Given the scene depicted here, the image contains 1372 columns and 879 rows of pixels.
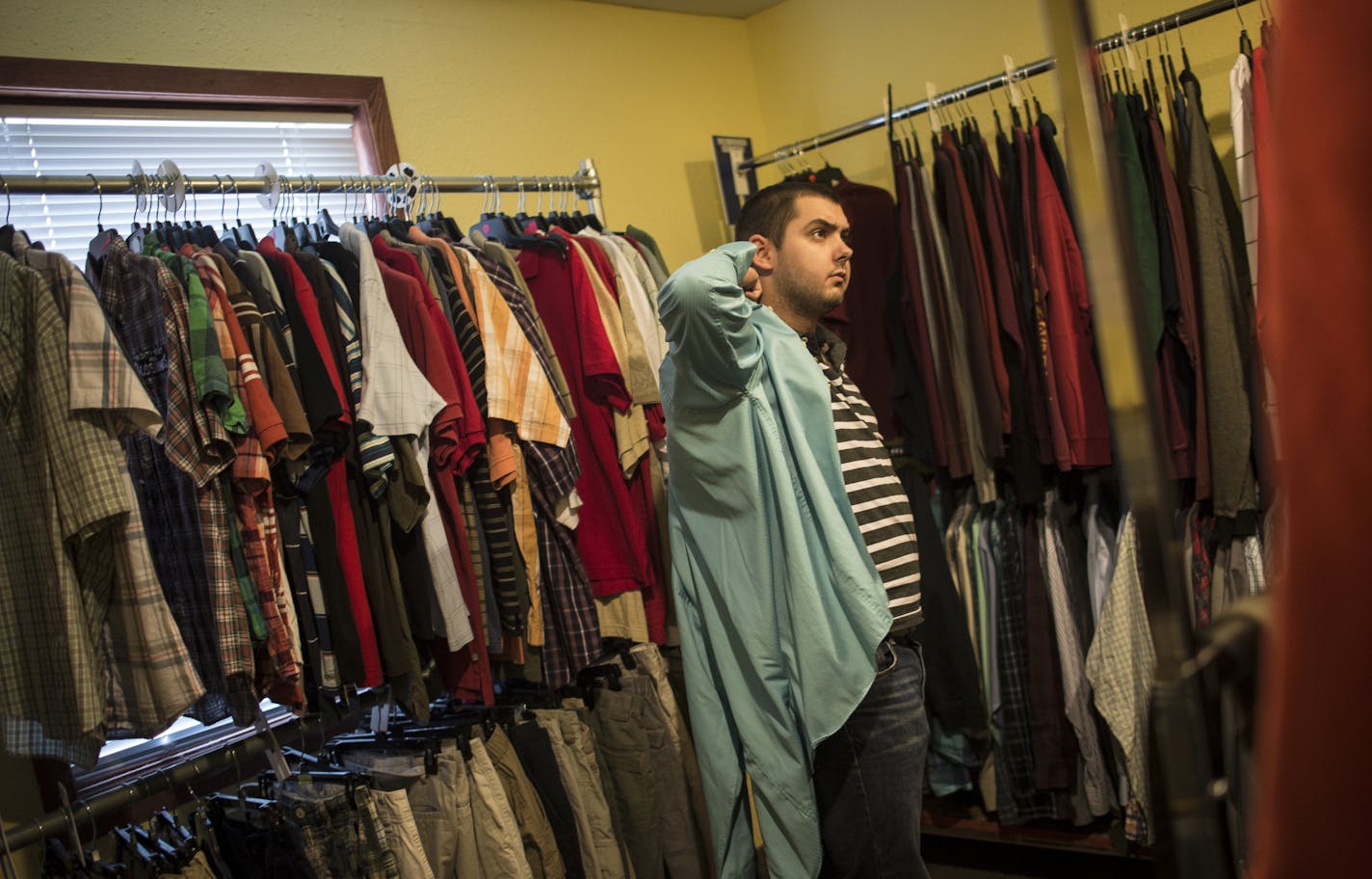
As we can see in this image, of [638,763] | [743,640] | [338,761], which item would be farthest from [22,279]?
[638,763]

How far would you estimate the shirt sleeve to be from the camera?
1662mm

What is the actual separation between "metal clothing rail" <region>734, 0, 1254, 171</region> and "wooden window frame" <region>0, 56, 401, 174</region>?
4.04 feet

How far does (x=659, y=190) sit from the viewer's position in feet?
11.5

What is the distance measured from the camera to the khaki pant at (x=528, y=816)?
2.15 m

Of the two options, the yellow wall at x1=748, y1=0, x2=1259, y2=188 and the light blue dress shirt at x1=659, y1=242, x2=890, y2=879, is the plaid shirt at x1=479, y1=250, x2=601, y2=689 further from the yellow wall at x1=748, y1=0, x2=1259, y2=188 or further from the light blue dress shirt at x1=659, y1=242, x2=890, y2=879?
the yellow wall at x1=748, y1=0, x2=1259, y2=188

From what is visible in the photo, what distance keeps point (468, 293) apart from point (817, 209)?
2.57ft

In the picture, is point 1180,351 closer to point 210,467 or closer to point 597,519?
point 597,519

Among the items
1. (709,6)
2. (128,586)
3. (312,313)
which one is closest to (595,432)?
(312,313)

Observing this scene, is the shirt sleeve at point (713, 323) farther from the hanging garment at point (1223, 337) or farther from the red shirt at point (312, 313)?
the hanging garment at point (1223, 337)

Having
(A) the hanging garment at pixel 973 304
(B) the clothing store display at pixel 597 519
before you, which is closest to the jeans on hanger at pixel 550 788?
(B) the clothing store display at pixel 597 519

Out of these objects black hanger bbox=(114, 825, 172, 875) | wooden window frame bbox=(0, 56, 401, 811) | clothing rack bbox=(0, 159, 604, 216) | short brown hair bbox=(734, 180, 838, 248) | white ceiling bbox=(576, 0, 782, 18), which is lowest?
black hanger bbox=(114, 825, 172, 875)

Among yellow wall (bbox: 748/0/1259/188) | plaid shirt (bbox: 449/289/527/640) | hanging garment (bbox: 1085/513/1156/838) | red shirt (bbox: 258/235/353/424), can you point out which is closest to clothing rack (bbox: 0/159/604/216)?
red shirt (bbox: 258/235/353/424)

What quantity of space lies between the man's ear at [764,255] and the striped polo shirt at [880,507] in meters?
0.21

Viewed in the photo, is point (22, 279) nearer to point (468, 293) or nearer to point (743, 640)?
point (468, 293)
